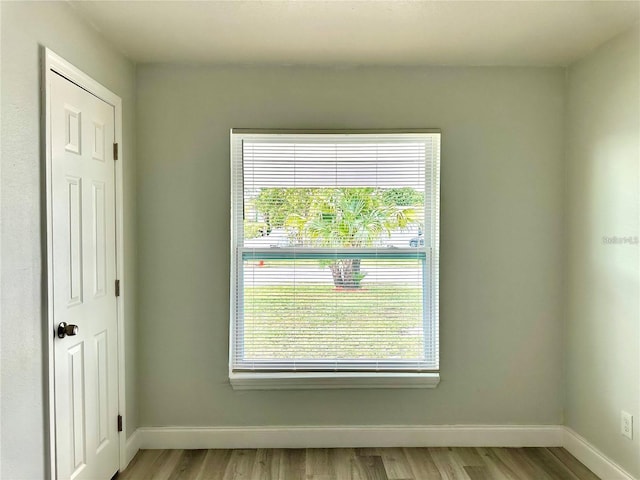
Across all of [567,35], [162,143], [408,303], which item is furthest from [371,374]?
[567,35]

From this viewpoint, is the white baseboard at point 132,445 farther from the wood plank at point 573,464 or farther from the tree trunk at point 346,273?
the wood plank at point 573,464

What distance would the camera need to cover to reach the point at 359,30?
7.62 ft

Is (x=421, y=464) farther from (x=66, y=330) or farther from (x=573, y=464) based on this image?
(x=66, y=330)

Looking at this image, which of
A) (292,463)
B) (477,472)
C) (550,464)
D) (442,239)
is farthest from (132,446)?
(550,464)

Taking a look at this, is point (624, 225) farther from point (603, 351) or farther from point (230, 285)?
point (230, 285)

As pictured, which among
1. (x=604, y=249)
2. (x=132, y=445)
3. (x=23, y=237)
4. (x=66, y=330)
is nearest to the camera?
(x=23, y=237)

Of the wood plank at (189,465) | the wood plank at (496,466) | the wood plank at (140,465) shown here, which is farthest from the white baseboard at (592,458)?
the wood plank at (140,465)

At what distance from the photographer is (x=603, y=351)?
2.54 metres

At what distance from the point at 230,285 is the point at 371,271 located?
0.93 metres

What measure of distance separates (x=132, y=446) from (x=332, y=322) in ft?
4.84

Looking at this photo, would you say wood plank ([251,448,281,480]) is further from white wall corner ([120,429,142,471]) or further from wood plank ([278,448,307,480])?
white wall corner ([120,429,142,471])

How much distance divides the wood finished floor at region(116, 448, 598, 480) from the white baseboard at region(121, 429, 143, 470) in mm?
37

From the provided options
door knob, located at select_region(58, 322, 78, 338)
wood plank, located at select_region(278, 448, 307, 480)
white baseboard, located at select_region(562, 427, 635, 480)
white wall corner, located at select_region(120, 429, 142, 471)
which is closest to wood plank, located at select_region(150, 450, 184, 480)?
white wall corner, located at select_region(120, 429, 142, 471)

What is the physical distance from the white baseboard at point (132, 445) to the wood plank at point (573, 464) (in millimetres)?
2666
